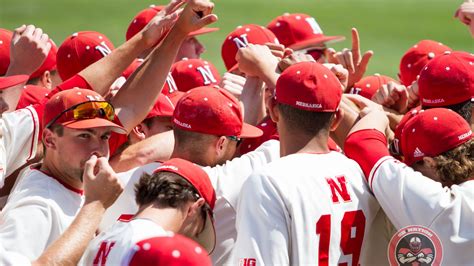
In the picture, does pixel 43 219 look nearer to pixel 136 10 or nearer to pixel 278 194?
pixel 278 194

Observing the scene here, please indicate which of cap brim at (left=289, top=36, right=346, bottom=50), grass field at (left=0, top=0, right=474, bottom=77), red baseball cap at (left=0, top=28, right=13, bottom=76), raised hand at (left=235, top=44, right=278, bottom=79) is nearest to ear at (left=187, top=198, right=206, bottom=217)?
raised hand at (left=235, top=44, right=278, bottom=79)

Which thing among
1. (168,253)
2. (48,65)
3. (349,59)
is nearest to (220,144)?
(168,253)

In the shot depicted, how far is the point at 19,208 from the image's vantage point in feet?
13.9

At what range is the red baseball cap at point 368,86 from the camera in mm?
6371

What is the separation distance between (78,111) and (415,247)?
5.41ft

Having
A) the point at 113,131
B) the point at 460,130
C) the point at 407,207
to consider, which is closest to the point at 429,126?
the point at 460,130

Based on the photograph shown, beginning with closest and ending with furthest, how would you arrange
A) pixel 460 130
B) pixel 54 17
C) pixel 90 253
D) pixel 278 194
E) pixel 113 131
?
pixel 90 253 < pixel 278 194 < pixel 460 130 < pixel 113 131 < pixel 54 17

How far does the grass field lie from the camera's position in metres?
13.4

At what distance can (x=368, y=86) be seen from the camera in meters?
6.43

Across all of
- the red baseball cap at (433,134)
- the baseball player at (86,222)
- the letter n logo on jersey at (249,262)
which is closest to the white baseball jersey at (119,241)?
the baseball player at (86,222)

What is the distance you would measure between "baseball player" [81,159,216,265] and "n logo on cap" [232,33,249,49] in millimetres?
2827

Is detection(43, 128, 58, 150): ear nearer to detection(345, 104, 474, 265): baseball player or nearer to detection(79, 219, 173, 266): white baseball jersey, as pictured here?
detection(79, 219, 173, 266): white baseball jersey

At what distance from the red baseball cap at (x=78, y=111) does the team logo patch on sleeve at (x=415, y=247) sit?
1.40 metres

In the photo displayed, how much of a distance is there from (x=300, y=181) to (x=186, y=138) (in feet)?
2.44
